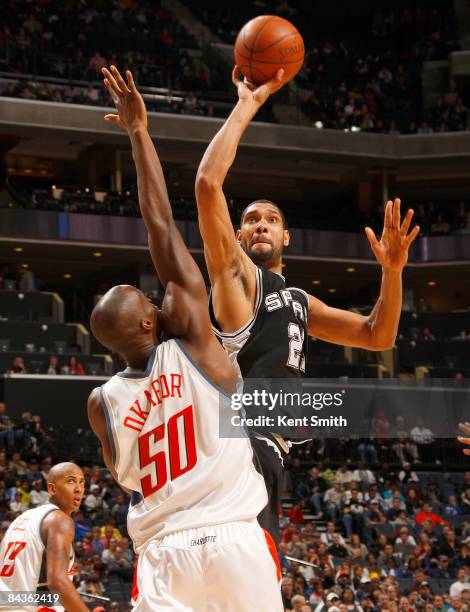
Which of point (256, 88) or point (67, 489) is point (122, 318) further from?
point (67, 489)

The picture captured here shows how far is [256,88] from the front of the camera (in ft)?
14.8

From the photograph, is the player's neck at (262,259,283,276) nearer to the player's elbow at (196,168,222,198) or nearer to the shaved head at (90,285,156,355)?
the player's elbow at (196,168,222,198)

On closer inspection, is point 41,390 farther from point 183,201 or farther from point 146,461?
point 146,461

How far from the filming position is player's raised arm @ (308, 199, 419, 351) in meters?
4.59

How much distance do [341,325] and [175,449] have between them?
1752mm

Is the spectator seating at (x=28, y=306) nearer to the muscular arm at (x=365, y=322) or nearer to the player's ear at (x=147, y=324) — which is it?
the muscular arm at (x=365, y=322)

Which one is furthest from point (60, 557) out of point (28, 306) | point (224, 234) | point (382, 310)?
point (28, 306)

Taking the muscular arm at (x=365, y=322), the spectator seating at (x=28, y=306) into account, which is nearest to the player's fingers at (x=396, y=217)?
the muscular arm at (x=365, y=322)

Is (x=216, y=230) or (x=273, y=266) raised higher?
(x=216, y=230)

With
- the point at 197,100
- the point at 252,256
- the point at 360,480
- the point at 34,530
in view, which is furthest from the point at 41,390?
the point at 252,256

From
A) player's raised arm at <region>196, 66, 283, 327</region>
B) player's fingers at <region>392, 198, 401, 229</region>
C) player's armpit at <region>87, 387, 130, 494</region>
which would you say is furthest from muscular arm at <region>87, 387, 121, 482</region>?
player's fingers at <region>392, 198, 401, 229</region>

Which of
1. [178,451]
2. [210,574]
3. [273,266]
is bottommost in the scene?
[210,574]

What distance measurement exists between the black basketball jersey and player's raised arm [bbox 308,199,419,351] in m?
0.43

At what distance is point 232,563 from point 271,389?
1.11 meters
